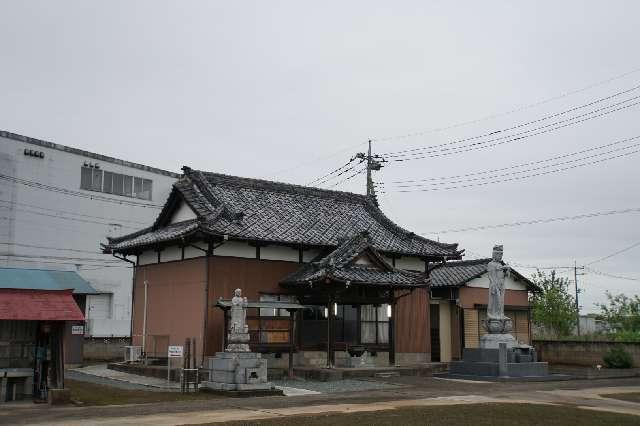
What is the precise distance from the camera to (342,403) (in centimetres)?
1641

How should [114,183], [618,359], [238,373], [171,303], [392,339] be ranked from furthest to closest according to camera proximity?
[114,183] → [618,359] → [392,339] → [171,303] → [238,373]

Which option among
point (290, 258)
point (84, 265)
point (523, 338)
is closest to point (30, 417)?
point (290, 258)

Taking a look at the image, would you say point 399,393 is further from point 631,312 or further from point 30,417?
point 631,312

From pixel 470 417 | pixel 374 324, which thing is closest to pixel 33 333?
pixel 470 417

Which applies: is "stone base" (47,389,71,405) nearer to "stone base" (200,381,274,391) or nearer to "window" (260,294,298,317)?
"stone base" (200,381,274,391)

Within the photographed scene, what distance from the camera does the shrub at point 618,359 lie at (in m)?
28.2

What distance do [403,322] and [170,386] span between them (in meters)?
11.5

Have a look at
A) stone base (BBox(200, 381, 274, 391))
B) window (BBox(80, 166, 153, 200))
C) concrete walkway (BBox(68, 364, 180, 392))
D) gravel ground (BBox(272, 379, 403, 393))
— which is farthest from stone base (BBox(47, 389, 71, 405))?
window (BBox(80, 166, 153, 200))

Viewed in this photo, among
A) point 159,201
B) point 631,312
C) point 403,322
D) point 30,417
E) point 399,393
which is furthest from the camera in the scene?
point 159,201

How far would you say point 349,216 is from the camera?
30297 millimetres

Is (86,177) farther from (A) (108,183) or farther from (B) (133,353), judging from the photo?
(B) (133,353)

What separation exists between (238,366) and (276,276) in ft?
23.4

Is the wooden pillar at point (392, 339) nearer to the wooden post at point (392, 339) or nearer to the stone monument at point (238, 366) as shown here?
the wooden post at point (392, 339)

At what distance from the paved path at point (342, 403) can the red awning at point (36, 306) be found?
209 centimetres
